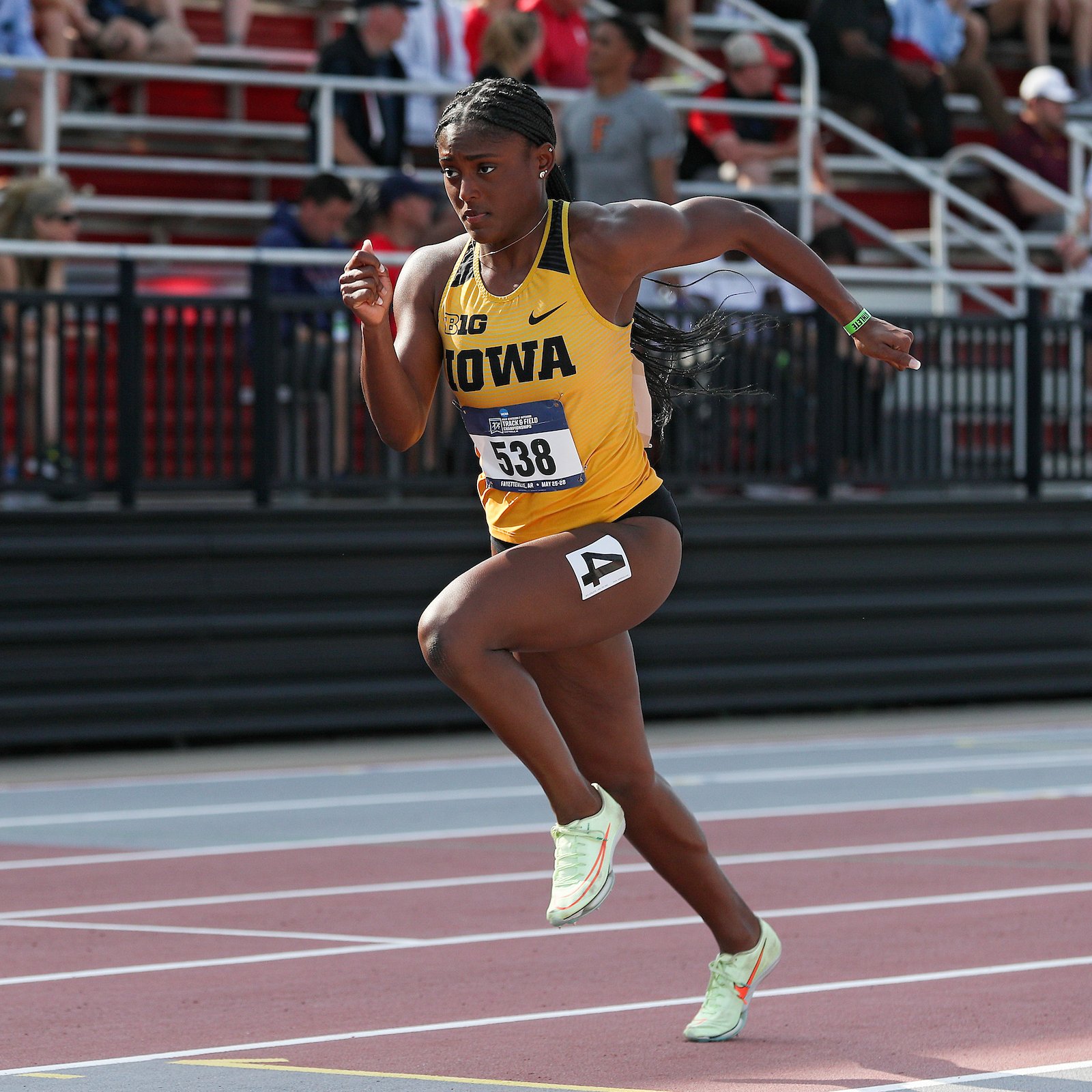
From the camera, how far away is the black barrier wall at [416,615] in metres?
11.2

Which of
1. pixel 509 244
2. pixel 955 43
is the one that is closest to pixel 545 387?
pixel 509 244

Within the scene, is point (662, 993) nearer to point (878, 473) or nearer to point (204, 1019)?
point (204, 1019)

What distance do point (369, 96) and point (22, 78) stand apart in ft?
7.51

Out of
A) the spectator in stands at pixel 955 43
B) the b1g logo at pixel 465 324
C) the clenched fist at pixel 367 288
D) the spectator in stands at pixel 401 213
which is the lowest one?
→ the b1g logo at pixel 465 324

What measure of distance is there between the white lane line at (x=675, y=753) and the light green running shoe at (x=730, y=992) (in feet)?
17.7

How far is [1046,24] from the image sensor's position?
19172 mm

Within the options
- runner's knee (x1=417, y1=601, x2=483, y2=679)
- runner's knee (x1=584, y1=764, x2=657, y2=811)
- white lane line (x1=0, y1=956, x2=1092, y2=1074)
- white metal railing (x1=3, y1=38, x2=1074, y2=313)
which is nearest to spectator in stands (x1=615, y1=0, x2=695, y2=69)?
white metal railing (x1=3, y1=38, x2=1074, y2=313)

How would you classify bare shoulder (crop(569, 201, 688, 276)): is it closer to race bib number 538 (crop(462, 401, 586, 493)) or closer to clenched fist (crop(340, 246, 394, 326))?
race bib number 538 (crop(462, 401, 586, 493))

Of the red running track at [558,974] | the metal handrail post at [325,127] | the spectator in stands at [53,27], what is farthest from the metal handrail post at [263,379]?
the red running track at [558,974]

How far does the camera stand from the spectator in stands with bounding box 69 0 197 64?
544 inches

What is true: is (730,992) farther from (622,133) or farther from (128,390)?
(622,133)

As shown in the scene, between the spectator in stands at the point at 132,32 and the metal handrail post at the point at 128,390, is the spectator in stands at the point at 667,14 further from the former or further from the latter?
the metal handrail post at the point at 128,390

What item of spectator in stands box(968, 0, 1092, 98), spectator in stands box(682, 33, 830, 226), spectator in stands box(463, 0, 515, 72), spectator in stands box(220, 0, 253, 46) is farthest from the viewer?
spectator in stands box(968, 0, 1092, 98)

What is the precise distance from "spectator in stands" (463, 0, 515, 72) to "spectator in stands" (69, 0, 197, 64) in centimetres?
201
